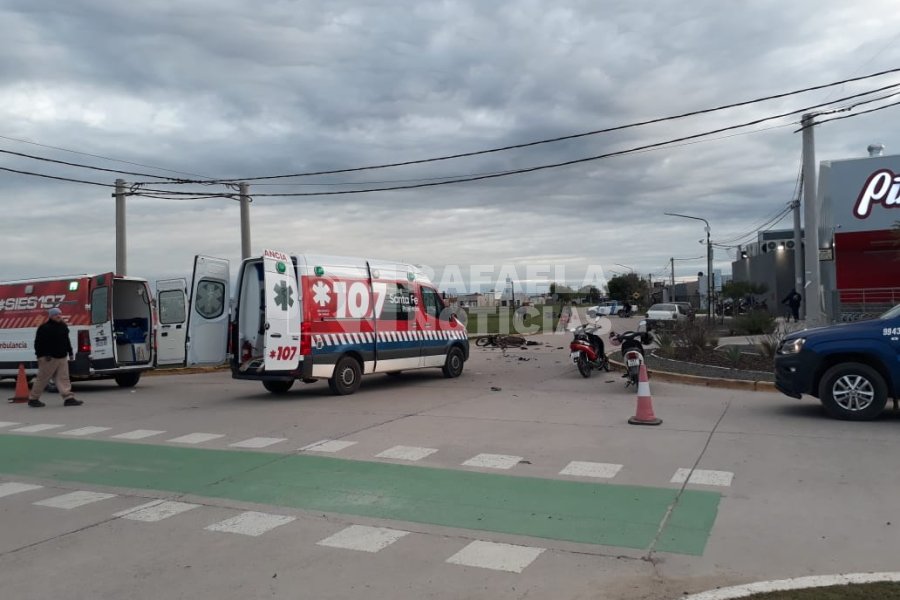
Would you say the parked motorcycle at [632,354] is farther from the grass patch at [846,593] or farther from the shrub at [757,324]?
the shrub at [757,324]

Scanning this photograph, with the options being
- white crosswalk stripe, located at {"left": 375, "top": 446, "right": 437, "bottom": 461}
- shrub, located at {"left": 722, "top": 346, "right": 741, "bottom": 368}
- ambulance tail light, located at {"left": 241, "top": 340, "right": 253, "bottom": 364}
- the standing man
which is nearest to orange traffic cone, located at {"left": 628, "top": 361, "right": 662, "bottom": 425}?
white crosswalk stripe, located at {"left": 375, "top": 446, "right": 437, "bottom": 461}

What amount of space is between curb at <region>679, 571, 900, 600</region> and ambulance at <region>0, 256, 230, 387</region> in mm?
11605

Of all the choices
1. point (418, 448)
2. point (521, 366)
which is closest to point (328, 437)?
point (418, 448)

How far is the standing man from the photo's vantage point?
13.7 metres

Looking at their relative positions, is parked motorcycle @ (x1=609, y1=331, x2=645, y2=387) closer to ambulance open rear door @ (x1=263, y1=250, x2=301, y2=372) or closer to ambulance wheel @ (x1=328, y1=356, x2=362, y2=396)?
ambulance wheel @ (x1=328, y1=356, x2=362, y2=396)

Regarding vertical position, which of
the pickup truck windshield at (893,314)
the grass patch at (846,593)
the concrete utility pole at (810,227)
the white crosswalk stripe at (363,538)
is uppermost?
the concrete utility pole at (810,227)

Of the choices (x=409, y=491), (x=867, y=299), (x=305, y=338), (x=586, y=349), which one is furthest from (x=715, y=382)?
(x=867, y=299)

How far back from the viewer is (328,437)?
970 centimetres

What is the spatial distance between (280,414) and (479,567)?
758cm

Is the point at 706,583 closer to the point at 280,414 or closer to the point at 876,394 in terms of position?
the point at 876,394

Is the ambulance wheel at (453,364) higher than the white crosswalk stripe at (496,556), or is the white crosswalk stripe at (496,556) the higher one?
the ambulance wheel at (453,364)

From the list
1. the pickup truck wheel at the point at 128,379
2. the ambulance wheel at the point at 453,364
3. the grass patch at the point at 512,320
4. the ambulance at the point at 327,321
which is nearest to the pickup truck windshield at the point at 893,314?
the ambulance at the point at 327,321

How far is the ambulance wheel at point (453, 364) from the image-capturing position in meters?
17.0

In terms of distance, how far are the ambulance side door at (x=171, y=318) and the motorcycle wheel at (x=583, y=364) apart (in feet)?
29.7
